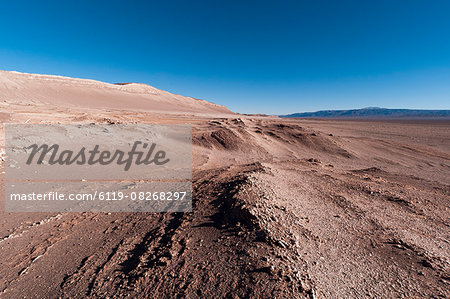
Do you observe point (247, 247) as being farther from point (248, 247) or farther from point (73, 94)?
point (73, 94)

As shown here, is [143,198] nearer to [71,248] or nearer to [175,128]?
[71,248]

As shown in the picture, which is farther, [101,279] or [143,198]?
Result: [143,198]

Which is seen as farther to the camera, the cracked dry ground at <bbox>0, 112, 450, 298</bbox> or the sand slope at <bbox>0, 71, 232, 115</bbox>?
the sand slope at <bbox>0, 71, 232, 115</bbox>

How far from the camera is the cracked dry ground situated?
2441mm

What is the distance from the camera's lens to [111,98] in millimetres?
59719

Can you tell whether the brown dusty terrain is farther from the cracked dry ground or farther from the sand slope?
the sand slope

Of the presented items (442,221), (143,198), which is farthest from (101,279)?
(442,221)

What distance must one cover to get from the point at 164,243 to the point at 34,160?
25.5 feet

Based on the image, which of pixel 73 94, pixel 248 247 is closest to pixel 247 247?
pixel 248 247

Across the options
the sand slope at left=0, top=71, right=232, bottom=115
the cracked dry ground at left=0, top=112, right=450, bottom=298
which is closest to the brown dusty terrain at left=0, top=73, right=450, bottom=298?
the cracked dry ground at left=0, top=112, right=450, bottom=298

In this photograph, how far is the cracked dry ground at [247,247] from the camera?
244cm

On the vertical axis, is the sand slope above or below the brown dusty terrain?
above

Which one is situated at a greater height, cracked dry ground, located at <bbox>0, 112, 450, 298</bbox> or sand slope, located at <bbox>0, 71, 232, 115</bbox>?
sand slope, located at <bbox>0, 71, 232, 115</bbox>

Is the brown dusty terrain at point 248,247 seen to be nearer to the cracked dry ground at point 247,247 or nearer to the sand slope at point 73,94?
the cracked dry ground at point 247,247
